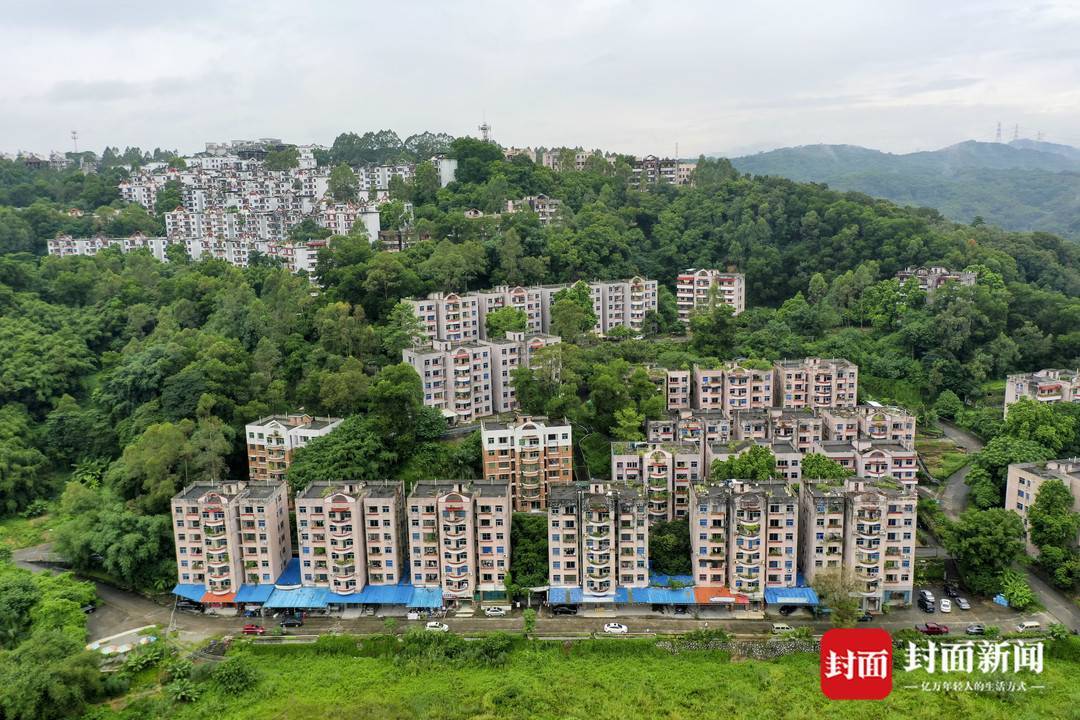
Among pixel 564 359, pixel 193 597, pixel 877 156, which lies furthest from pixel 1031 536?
pixel 877 156

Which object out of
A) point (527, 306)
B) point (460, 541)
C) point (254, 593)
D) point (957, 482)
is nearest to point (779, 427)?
point (957, 482)

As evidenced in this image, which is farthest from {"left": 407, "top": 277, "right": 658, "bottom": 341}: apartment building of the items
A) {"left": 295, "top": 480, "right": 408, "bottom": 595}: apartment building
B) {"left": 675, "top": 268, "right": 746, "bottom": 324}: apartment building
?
{"left": 295, "top": 480, "right": 408, "bottom": 595}: apartment building

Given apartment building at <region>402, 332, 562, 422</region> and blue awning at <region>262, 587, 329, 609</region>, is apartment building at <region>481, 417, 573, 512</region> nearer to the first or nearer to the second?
apartment building at <region>402, 332, 562, 422</region>

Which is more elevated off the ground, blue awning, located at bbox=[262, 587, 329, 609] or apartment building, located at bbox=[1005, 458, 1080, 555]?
apartment building, located at bbox=[1005, 458, 1080, 555]

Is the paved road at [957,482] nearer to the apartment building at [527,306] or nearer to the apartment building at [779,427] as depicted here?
the apartment building at [779,427]

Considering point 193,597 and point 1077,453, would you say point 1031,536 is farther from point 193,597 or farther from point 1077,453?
point 193,597

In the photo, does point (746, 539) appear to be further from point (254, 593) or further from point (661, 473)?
point (254, 593)

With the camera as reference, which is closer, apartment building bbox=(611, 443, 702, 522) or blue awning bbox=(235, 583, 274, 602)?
blue awning bbox=(235, 583, 274, 602)
